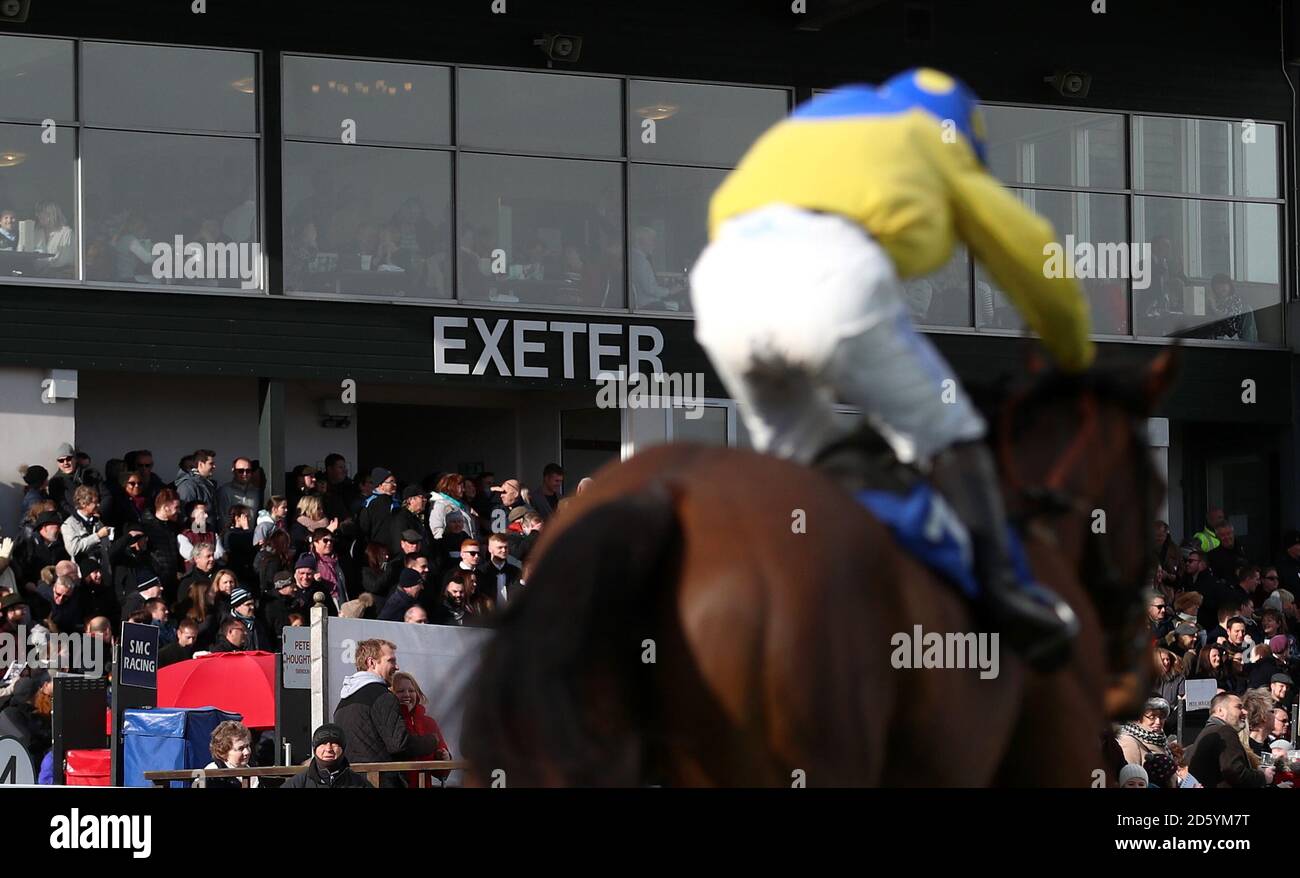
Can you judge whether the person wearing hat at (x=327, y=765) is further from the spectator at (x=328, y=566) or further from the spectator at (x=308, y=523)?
the spectator at (x=308, y=523)

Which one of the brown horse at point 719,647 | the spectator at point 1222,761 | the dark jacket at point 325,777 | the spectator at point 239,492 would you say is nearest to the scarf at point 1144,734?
the spectator at point 1222,761

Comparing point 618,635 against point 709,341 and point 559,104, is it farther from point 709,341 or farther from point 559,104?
point 559,104

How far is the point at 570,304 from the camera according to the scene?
60.4 ft

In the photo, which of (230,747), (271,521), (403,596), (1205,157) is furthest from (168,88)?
(1205,157)

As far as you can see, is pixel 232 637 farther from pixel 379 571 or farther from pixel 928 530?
pixel 928 530

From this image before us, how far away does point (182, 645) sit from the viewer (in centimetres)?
1149

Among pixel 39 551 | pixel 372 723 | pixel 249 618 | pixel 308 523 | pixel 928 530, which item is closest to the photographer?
pixel 928 530

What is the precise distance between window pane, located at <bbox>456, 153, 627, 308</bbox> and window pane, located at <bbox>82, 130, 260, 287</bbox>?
2.01 meters

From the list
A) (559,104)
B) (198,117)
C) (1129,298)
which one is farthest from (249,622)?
(1129,298)

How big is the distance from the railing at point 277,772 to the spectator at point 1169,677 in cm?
511

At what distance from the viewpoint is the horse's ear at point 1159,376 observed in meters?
4.60

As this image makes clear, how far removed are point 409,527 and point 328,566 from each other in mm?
712

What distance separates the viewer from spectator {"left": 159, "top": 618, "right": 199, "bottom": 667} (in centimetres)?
1124
